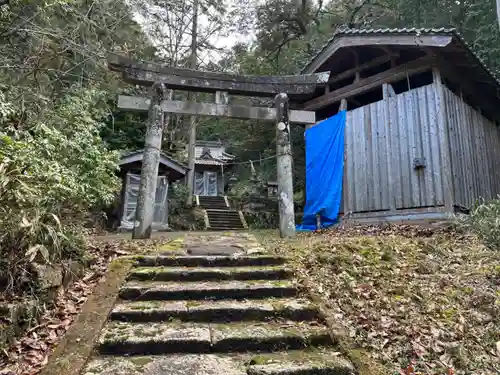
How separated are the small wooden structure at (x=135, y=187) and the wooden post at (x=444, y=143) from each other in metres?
9.94

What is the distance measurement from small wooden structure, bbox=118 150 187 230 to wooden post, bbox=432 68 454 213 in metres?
9.94

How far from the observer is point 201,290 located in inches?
163

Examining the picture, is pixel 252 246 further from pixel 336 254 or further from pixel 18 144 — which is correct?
pixel 18 144

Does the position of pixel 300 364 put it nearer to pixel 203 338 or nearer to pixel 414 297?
pixel 203 338

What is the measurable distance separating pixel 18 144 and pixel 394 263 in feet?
16.7

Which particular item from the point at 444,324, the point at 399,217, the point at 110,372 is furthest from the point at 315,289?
the point at 399,217

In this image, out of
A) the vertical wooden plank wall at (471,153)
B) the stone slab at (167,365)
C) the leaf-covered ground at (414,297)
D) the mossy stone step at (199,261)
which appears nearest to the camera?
the stone slab at (167,365)

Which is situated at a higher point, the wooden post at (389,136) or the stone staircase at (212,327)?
the wooden post at (389,136)

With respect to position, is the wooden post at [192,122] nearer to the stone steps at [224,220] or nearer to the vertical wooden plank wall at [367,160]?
the stone steps at [224,220]

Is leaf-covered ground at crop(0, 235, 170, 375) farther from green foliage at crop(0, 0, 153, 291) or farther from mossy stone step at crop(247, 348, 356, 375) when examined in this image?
mossy stone step at crop(247, 348, 356, 375)

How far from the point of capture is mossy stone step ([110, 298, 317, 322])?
143 inches

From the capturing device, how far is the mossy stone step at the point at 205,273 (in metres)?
4.50

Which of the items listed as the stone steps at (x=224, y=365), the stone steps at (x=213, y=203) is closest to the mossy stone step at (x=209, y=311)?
the stone steps at (x=224, y=365)

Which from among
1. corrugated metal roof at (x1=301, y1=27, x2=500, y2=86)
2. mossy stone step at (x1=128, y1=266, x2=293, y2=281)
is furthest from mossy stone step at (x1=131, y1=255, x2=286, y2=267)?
corrugated metal roof at (x1=301, y1=27, x2=500, y2=86)
